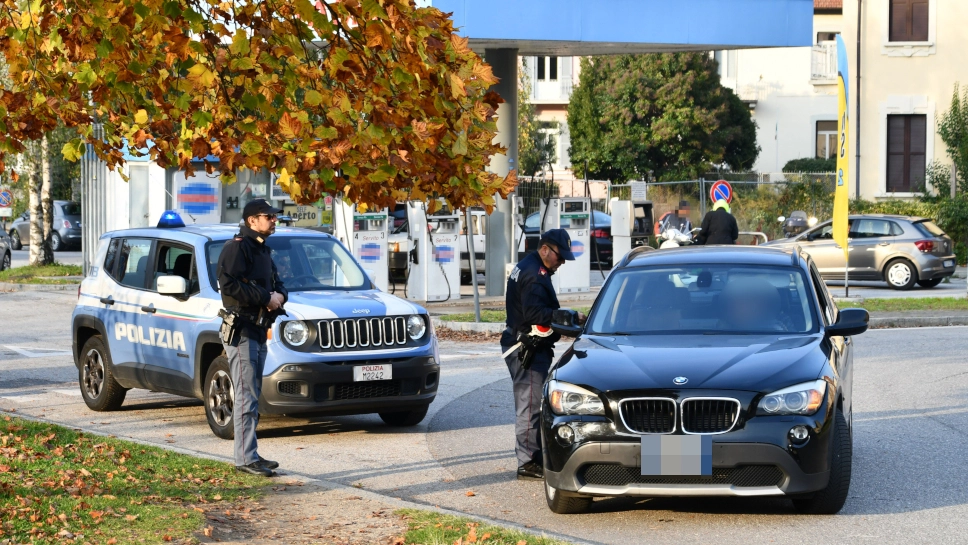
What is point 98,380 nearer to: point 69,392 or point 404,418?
point 69,392

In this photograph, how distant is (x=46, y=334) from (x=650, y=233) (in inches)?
619

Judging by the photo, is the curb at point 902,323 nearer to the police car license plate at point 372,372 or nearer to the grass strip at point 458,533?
the police car license plate at point 372,372

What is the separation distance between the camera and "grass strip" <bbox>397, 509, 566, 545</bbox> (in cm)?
674

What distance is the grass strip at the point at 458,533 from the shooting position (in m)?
6.74

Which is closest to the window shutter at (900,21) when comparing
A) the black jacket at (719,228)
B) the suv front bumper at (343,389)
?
the black jacket at (719,228)

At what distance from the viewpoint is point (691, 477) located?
7250mm

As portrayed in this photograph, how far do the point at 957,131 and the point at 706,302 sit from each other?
95.6ft

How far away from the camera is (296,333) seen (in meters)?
10.6

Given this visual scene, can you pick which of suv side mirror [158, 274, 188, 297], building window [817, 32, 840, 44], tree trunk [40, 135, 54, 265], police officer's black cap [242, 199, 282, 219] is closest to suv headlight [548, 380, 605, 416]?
police officer's black cap [242, 199, 282, 219]

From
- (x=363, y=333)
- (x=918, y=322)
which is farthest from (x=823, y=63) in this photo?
(x=363, y=333)

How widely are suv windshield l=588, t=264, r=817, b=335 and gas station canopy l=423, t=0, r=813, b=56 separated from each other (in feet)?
49.0

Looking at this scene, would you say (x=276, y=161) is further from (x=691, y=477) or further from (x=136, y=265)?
(x=136, y=265)

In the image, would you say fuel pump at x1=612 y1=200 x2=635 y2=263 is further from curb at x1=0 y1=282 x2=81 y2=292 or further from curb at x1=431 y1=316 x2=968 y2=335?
curb at x1=0 y1=282 x2=81 y2=292

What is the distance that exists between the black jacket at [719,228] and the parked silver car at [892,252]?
817 centimetres
